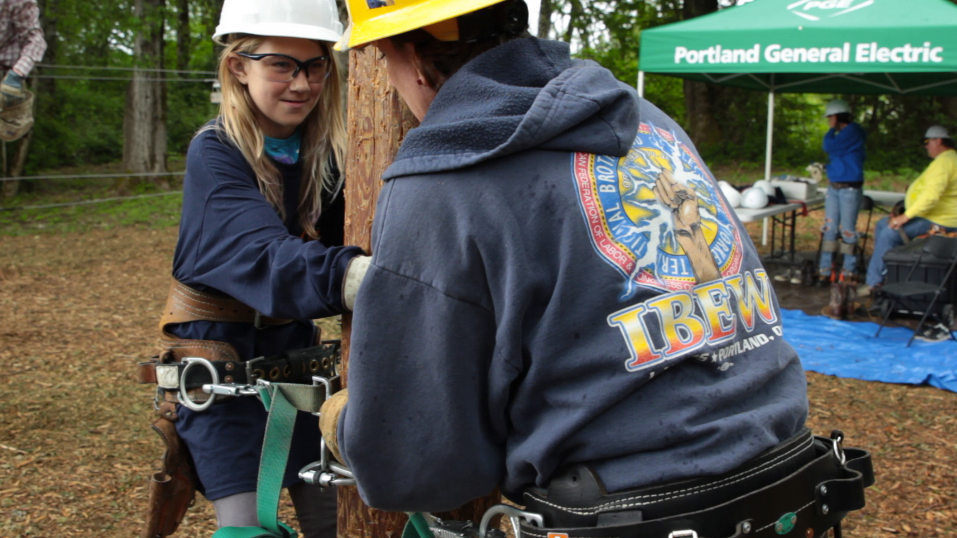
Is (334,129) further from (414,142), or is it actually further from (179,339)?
(414,142)

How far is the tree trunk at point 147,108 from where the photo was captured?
13.9 m

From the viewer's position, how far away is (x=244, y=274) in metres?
1.93

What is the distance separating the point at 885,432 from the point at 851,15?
3.99 m

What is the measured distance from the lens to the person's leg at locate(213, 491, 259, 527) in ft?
7.14

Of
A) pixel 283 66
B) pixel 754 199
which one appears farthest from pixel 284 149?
pixel 754 199

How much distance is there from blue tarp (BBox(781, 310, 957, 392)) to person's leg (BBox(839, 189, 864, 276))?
1.57 metres

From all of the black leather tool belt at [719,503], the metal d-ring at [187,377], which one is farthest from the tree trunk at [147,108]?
the black leather tool belt at [719,503]

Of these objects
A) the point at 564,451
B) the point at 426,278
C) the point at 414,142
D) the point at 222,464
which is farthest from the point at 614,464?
the point at 222,464

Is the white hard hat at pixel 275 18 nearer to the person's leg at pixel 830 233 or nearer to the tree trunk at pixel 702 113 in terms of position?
the person's leg at pixel 830 233

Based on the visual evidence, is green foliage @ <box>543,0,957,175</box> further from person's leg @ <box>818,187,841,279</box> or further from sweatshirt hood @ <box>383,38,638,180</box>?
sweatshirt hood @ <box>383,38,638,180</box>

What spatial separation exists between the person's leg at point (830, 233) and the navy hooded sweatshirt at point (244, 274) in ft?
25.3

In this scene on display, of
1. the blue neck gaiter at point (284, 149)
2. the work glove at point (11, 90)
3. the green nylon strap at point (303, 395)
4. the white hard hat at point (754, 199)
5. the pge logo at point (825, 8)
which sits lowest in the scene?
the green nylon strap at point (303, 395)

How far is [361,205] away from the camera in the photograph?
2.07 meters

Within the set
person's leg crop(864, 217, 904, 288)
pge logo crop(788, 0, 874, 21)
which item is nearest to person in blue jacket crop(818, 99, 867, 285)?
person's leg crop(864, 217, 904, 288)
